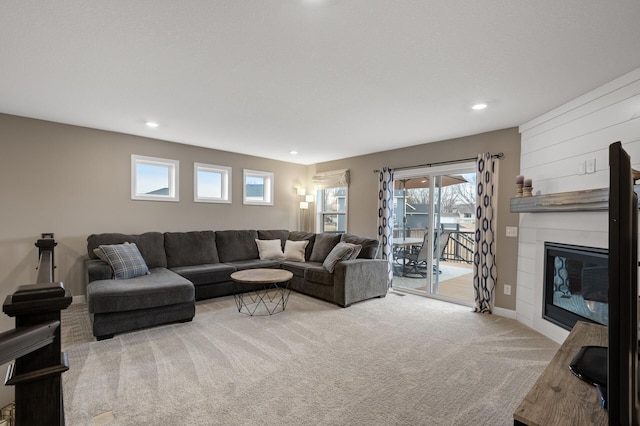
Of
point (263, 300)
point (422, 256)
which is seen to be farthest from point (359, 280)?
point (263, 300)

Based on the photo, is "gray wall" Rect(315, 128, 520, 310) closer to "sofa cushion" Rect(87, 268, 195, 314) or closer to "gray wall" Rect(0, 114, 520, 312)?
"gray wall" Rect(0, 114, 520, 312)

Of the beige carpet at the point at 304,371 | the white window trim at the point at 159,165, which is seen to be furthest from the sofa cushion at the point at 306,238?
the white window trim at the point at 159,165

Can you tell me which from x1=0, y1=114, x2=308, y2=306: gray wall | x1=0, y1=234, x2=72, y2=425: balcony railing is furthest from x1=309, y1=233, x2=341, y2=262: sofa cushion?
x1=0, y1=234, x2=72, y2=425: balcony railing

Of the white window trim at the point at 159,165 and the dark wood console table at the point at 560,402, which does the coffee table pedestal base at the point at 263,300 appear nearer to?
the white window trim at the point at 159,165

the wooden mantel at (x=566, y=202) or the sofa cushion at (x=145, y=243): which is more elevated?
the wooden mantel at (x=566, y=202)

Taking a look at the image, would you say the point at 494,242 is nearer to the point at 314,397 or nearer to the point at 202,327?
the point at 314,397

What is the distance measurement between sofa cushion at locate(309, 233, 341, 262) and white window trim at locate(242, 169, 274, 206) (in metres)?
1.58

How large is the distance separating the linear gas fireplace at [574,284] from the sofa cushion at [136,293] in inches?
158

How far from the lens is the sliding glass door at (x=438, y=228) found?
179 inches

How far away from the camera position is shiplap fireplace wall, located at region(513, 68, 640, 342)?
97.7 inches

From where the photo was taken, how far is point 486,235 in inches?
159

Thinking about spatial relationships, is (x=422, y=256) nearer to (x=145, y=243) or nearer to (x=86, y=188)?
(x=145, y=243)

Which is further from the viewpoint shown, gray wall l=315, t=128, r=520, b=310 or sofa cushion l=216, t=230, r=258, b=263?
sofa cushion l=216, t=230, r=258, b=263

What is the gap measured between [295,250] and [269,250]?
490mm
